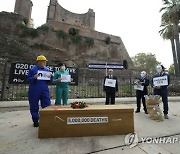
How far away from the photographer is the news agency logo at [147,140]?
2803mm

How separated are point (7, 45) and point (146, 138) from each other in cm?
2534

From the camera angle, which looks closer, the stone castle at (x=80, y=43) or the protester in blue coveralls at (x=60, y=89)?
the protester in blue coveralls at (x=60, y=89)

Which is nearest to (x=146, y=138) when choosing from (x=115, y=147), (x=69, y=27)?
(x=115, y=147)

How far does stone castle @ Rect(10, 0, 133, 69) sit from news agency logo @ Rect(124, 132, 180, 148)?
85.2 ft

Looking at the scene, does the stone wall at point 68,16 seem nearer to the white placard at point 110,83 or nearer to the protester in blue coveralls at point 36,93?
the white placard at point 110,83

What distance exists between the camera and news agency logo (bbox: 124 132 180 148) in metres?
2.80

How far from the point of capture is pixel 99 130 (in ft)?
10.2

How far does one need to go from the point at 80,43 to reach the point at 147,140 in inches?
1213

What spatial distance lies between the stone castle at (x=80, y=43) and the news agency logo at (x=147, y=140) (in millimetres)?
25963

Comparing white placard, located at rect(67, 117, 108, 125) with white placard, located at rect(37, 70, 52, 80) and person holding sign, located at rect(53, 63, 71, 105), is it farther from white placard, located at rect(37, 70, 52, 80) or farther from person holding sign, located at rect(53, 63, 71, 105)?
person holding sign, located at rect(53, 63, 71, 105)

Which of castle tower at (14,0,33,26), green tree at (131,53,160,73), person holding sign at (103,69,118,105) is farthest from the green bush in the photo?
green tree at (131,53,160,73)

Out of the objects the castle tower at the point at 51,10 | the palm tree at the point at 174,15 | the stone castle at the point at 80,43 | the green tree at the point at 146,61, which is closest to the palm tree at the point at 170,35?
the palm tree at the point at 174,15

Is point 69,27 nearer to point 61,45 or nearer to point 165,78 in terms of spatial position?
point 61,45

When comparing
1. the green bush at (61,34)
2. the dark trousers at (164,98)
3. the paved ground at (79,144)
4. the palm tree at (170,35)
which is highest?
the green bush at (61,34)
